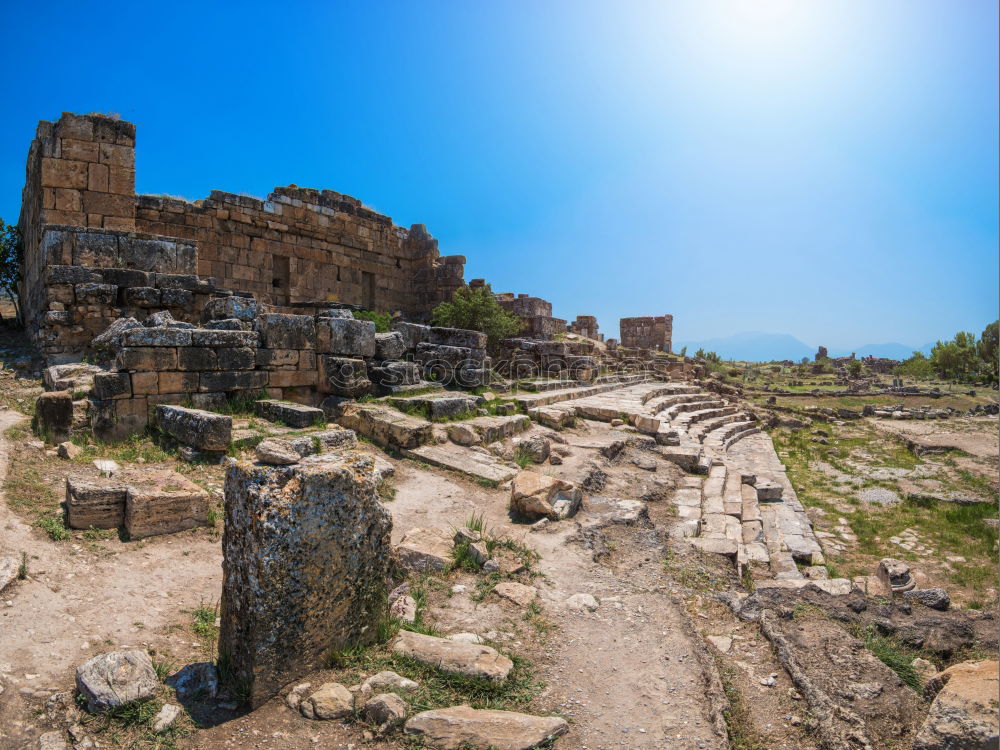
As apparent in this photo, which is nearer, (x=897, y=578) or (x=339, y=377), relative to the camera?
(x=897, y=578)

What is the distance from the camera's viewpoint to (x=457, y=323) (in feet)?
52.6

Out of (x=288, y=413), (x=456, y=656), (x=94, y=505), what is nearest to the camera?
(x=456, y=656)

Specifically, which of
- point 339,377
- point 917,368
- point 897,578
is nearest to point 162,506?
point 339,377

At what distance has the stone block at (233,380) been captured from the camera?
6914mm

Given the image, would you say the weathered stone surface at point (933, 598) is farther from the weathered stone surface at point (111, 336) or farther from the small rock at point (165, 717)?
the weathered stone surface at point (111, 336)

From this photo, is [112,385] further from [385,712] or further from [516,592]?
[385,712]

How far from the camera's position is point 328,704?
2660 mm

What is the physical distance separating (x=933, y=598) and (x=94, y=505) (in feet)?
23.3

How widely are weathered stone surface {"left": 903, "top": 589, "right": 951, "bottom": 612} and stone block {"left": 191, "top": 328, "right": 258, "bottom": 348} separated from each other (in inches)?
310

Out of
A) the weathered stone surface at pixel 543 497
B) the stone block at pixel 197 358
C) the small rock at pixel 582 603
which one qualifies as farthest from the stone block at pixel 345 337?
the small rock at pixel 582 603

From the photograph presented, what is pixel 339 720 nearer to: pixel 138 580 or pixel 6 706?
pixel 6 706

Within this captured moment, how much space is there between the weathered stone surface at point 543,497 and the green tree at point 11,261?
11264mm

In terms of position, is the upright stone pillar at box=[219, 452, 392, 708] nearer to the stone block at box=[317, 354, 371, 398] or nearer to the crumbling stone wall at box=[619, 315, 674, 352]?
the stone block at box=[317, 354, 371, 398]

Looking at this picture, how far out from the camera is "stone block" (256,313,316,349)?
763 cm
